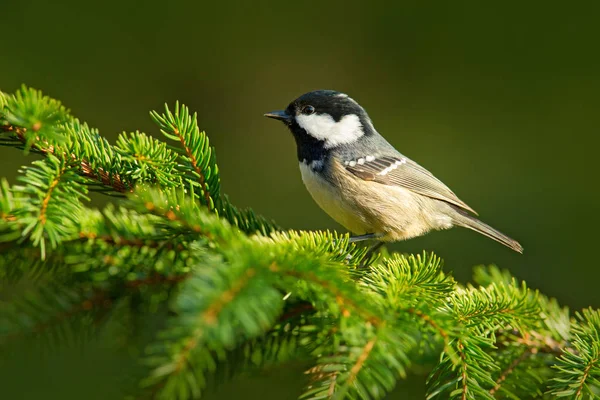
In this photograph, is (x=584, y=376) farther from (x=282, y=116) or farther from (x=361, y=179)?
(x=282, y=116)

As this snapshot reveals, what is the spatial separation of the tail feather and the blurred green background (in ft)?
1.89

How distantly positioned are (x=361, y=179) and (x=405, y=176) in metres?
0.28

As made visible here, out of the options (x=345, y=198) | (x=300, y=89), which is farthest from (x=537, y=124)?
(x=345, y=198)

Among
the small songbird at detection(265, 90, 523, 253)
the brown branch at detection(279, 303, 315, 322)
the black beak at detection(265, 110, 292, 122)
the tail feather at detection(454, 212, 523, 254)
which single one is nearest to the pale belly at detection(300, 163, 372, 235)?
the small songbird at detection(265, 90, 523, 253)

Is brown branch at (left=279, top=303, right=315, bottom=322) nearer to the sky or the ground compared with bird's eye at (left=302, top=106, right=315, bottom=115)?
nearer to the ground

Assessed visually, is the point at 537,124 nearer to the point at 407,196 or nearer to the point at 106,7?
the point at 407,196

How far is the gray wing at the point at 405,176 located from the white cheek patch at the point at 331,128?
0.15 metres

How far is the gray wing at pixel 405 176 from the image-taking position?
2359 mm

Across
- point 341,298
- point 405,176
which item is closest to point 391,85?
point 405,176

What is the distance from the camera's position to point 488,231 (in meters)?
2.41

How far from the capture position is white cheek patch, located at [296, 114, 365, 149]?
7.86ft

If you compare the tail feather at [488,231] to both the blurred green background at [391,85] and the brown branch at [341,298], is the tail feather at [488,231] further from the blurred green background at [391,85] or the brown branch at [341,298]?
the brown branch at [341,298]

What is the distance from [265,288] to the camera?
939mm

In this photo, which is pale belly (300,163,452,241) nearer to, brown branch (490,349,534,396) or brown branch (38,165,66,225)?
brown branch (490,349,534,396)
